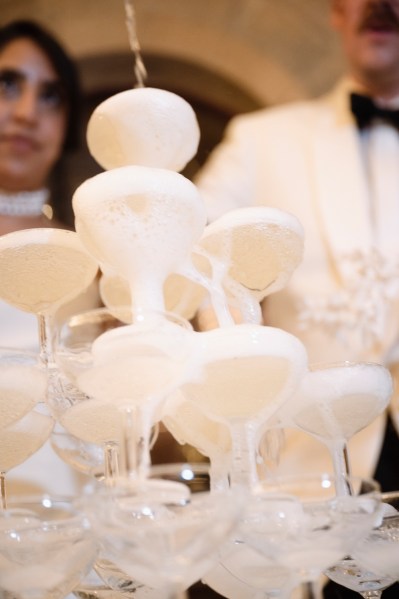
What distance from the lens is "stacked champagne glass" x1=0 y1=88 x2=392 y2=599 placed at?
27.8 inches

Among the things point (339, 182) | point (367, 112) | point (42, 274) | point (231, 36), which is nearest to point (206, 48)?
point (231, 36)

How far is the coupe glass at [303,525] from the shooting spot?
740 millimetres

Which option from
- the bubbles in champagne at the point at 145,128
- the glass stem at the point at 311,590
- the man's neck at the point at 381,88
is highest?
the man's neck at the point at 381,88

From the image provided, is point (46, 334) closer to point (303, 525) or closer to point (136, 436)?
point (136, 436)

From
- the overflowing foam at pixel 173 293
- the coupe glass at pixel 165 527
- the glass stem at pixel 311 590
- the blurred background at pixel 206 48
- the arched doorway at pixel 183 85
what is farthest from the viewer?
the arched doorway at pixel 183 85

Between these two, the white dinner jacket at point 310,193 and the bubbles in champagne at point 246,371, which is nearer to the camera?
the bubbles in champagne at point 246,371

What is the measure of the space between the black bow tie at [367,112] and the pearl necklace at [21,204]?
76cm

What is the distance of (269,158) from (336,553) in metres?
1.44

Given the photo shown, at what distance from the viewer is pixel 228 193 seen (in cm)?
206

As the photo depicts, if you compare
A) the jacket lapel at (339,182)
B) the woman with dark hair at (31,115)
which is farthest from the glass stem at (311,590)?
the woman with dark hair at (31,115)

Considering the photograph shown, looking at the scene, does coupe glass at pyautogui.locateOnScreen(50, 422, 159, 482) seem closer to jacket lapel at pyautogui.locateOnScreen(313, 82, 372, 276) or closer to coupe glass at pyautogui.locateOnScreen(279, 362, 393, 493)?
coupe glass at pyautogui.locateOnScreen(279, 362, 393, 493)

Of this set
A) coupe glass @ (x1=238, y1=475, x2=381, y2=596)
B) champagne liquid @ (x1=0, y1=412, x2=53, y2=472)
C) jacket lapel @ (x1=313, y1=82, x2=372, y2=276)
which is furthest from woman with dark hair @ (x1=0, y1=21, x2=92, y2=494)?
coupe glass @ (x1=238, y1=475, x2=381, y2=596)

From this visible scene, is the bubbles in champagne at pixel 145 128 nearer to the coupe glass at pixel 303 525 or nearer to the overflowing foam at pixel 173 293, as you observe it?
the overflowing foam at pixel 173 293

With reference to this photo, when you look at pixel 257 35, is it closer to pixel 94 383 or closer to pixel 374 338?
pixel 374 338
